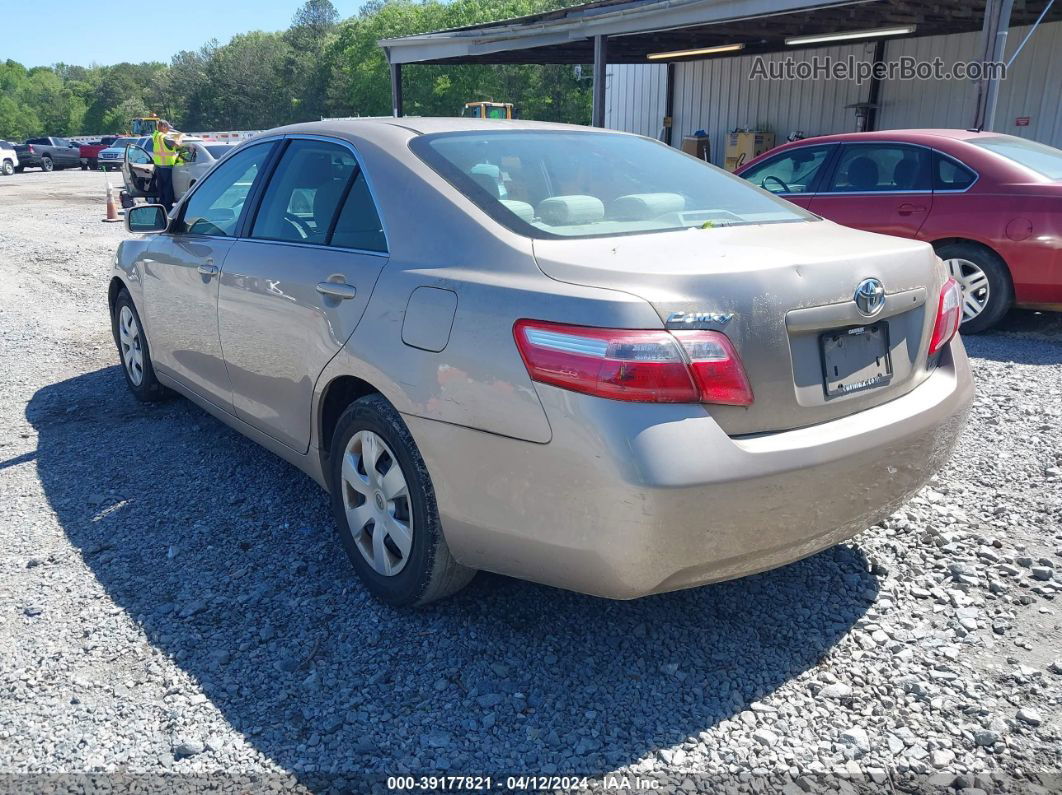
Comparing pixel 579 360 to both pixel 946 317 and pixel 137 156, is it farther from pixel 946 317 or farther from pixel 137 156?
pixel 137 156

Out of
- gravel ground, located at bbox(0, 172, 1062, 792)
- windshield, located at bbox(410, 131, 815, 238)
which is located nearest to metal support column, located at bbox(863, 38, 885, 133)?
gravel ground, located at bbox(0, 172, 1062, 792)

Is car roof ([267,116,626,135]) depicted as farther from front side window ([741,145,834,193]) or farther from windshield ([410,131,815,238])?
front side window ([741,145,834,193])

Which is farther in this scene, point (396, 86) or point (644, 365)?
point (396, 86)

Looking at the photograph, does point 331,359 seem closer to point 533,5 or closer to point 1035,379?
point 1035,379

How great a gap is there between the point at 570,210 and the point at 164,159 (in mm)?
16257

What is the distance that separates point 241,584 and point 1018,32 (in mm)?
15838

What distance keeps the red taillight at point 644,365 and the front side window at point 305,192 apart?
1.41 meters

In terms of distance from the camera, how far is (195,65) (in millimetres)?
110562

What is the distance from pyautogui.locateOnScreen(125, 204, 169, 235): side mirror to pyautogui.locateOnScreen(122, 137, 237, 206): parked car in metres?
11.7

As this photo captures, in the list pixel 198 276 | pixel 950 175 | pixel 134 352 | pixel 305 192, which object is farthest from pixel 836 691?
pixel 950 175

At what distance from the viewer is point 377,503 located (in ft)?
9.70

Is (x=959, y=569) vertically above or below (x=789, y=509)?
below

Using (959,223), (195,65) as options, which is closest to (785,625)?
(959,223)

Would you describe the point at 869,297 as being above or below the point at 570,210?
below
